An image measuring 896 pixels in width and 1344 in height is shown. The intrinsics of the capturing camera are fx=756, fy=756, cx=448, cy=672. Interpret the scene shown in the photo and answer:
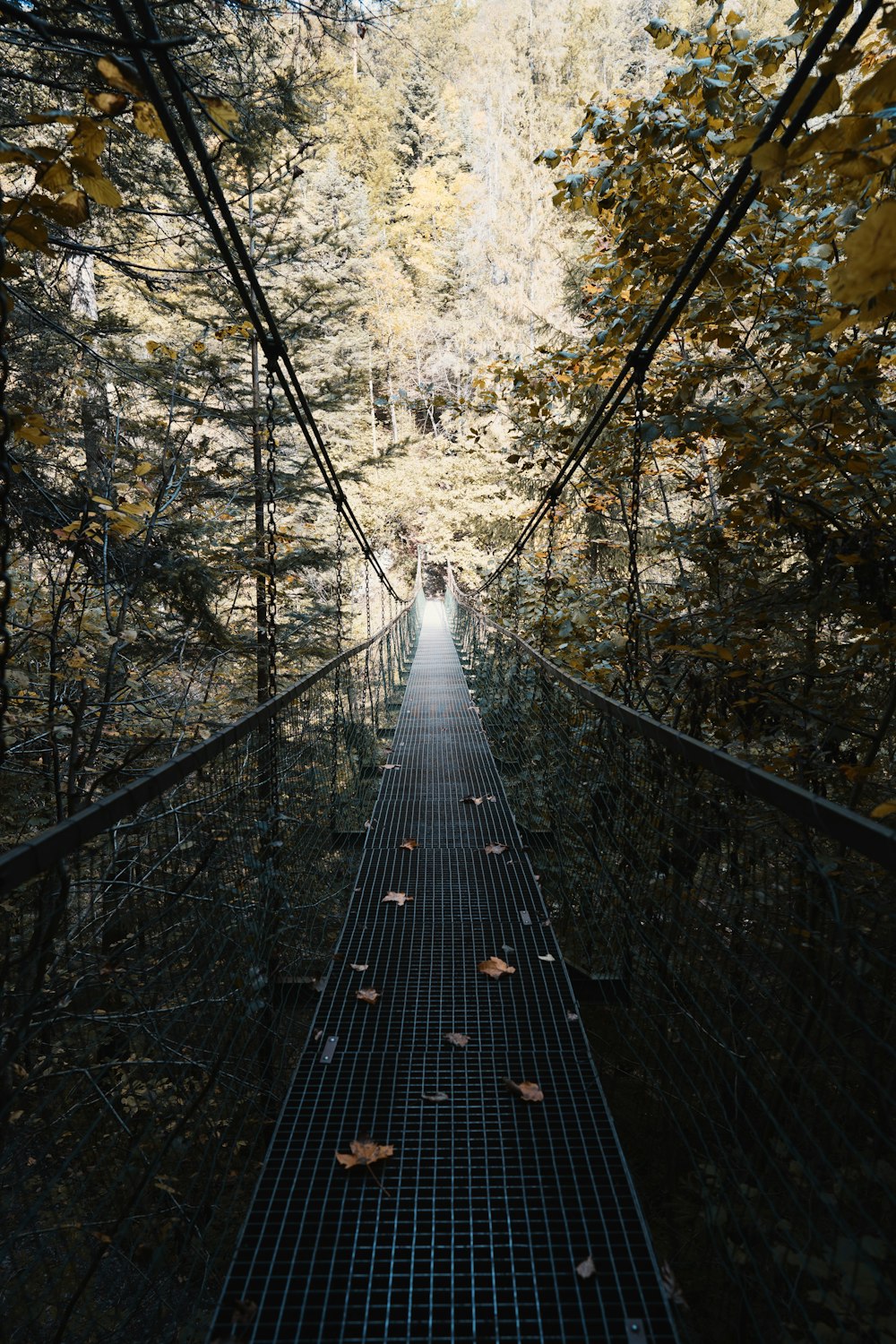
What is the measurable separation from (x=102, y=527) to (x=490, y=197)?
18674 millimetres

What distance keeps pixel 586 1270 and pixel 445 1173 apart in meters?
0.31

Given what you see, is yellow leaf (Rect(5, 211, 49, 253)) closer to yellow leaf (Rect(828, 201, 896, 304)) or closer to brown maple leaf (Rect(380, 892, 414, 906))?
yellow leaf (Rect(828, 201, 896, 304))

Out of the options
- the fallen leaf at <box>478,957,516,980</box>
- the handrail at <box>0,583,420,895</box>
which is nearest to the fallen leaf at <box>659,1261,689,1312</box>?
the fallen leaf at <box>478,957,516,980</box>

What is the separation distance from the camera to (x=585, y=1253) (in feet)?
4.09

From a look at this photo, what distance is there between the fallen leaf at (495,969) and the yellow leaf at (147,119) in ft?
6.75

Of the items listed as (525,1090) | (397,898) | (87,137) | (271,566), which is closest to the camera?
(87,137)

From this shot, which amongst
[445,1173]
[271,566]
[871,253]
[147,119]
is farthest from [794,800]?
[271,566]

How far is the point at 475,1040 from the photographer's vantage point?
1809 mm

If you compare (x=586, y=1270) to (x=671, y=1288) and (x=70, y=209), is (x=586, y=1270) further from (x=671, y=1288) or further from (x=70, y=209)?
(x=70, y=209)

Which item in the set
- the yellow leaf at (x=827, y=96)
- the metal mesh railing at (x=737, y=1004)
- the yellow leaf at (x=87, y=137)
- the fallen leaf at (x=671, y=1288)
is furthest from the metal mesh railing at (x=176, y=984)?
the yellow leaf at (x=827, y=96)

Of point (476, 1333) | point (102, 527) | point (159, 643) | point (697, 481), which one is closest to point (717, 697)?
point (697, 481)

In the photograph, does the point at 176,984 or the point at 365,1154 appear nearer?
the point at 176,984

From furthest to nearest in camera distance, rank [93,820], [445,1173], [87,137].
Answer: [445,1173] → [87,137] → [93,820]

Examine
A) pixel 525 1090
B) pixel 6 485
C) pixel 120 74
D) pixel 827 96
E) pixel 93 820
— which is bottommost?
pixel 525 1090
